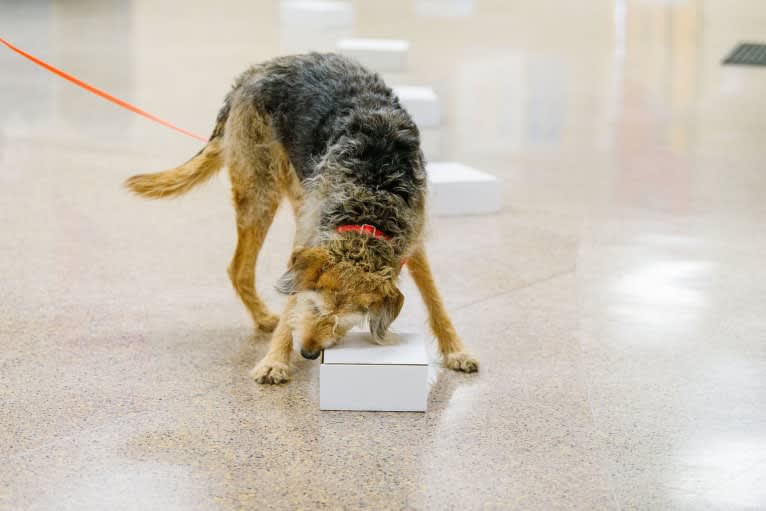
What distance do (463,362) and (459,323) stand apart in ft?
1.57

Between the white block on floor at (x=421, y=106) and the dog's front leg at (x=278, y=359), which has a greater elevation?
the white block on floor at (x=421, y=106)

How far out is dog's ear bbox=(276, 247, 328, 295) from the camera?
3352 mm

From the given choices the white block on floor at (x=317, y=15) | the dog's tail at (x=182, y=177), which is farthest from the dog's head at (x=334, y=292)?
→ the white block on floor at (x=317, y=15)

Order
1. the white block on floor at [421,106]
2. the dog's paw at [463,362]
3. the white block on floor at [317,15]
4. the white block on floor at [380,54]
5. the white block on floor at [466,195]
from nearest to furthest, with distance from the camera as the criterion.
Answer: the dog's paw at [463,362], the white block on floor at [466,195], the white block on floor at [421,106], the white block on floor at [380,54], the white block on floor at [317,15]

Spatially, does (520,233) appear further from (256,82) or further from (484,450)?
Result: (484,450)

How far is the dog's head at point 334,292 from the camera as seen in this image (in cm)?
335

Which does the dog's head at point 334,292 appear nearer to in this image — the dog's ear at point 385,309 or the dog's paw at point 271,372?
the dog's ear at point 385,309

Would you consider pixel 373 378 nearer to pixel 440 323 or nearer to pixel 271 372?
pixel 271 372

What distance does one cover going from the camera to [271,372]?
3838mm

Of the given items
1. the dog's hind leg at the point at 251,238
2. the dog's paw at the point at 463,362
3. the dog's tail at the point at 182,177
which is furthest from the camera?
the dog's tail at the point at 182,177

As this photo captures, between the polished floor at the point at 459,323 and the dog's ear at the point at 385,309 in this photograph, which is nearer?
the polished floor at the point at 459,323

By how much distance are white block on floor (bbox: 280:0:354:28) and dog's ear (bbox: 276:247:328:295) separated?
385 inches

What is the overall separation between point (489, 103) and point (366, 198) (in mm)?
5889

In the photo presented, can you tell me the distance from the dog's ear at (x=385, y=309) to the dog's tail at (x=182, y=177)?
4.27 feet
